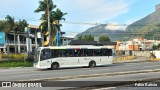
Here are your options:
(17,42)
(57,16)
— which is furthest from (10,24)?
(57,16)

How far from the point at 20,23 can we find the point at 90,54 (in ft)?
220

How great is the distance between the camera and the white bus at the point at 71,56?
34844 mm

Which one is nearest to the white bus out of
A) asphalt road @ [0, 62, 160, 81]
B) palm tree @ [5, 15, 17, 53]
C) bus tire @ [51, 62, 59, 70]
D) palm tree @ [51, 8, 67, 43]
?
bus tire @ [51, 62, 59, 70]

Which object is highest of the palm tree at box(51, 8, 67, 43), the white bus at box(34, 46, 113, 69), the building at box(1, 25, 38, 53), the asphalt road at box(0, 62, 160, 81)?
the palm tree at box(51, 8, 67, 43)

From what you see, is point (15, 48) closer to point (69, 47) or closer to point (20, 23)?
point (20, 23)

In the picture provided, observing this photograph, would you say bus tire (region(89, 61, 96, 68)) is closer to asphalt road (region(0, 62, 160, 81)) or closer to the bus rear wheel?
the bus rear wheel

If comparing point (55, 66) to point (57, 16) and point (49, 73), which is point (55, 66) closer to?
point (49, 73)

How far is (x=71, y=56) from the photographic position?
36.6 m

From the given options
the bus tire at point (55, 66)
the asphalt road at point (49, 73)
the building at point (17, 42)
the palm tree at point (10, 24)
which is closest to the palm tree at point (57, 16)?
the palm tree at point (10, 24)

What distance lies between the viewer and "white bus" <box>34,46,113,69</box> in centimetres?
3484

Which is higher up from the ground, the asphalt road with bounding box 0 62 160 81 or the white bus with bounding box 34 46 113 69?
the white bus with bounding box 34 46 113 69

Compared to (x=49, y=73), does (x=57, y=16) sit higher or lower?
higher

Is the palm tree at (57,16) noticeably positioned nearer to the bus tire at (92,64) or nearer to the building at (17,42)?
the bus tire at (92,64)

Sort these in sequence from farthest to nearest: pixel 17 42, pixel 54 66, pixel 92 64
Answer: pixel 17 42 → pixel 92 64 → pixel 54 66
